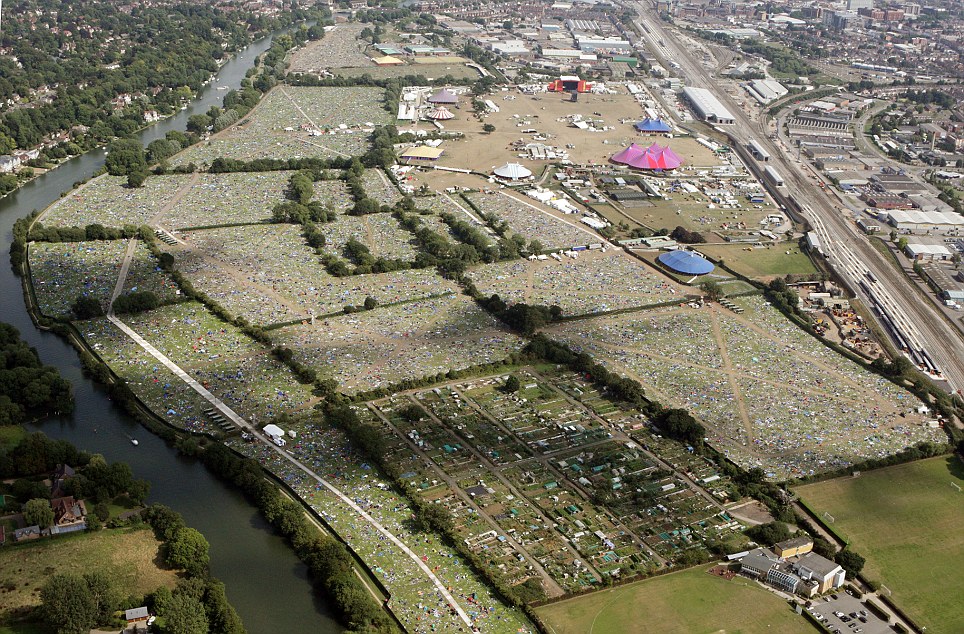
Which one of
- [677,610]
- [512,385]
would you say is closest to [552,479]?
[512,385]

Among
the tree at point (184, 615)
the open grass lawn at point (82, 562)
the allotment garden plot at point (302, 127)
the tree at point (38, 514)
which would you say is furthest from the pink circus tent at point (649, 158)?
the tree at point (184, 615)

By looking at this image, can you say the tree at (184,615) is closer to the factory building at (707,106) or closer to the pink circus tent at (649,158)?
the pink circus tent at (649,158)

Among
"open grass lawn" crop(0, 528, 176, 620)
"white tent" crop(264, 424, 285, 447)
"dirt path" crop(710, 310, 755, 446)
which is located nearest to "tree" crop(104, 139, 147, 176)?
"white tent" crop(264, 424, 285, 447)

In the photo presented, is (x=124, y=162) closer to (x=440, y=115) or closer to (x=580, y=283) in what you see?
(x=440, y=115)

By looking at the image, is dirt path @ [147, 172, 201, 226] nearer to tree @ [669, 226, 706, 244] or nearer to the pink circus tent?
tree @ [669, 226, 706, 244]

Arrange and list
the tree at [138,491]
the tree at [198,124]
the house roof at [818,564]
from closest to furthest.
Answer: the house roof at [818,564]
the tree at [138,491]
the tree at [198,124]

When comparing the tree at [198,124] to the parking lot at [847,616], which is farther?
the tree at [198,124]
